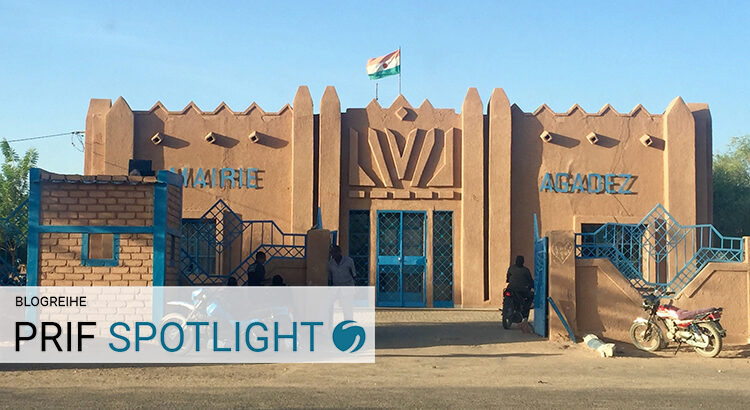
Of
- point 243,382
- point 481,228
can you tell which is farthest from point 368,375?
point 481,228

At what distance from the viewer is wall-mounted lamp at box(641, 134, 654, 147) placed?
21.1 meters

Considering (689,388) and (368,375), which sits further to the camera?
(368,375)

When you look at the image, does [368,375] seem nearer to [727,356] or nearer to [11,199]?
[727,356]

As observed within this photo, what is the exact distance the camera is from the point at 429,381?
9.73 meters

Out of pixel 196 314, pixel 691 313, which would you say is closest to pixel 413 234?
pixel 691 313

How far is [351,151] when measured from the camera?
820 inches

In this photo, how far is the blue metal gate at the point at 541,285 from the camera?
46.4 ft

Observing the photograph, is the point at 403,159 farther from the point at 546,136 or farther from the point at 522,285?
the point at 522,285

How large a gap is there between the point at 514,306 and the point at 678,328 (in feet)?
10.5

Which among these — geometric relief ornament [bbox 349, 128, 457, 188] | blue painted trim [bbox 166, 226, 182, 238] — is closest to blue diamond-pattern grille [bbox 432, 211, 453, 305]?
geometric relief ornament [bbox 349, 128, 457, 188]

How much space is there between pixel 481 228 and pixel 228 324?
386 inches
